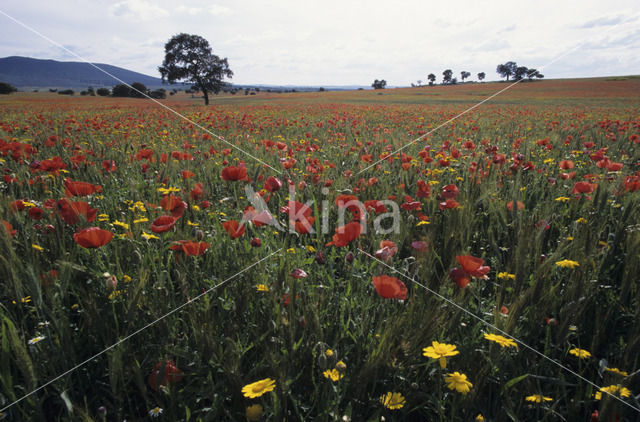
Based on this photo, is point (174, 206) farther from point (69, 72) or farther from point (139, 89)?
point (139, 89)

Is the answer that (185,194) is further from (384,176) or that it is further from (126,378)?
(384,176)

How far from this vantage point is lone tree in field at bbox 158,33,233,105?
2258 centimetres

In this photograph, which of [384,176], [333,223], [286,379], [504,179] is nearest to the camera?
[286,379]

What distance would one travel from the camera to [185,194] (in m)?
2.38

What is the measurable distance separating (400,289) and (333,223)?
120 centimetres

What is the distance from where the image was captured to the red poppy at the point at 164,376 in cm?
104

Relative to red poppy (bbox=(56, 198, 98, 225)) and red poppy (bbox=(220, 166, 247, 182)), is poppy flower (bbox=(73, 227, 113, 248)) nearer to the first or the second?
red poppy (bbox=(56, 198, 98, 225))

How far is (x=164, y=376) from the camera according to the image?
106 cm

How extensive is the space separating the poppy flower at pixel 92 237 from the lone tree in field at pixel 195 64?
22.3 m

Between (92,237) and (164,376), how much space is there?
22.2 inches

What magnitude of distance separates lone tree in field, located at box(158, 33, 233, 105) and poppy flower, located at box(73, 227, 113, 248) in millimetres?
22346

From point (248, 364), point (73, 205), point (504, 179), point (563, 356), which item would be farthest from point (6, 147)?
point (504, 179)

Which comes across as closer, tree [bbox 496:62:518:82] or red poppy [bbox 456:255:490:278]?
red poppy [bbox 456:255:490:278]

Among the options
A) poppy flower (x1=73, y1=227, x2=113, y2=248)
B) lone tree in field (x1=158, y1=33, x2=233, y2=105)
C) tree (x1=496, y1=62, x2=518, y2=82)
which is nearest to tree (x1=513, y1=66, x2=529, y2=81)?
tree (x1=496, y1=62, x2=518, y2=82)
